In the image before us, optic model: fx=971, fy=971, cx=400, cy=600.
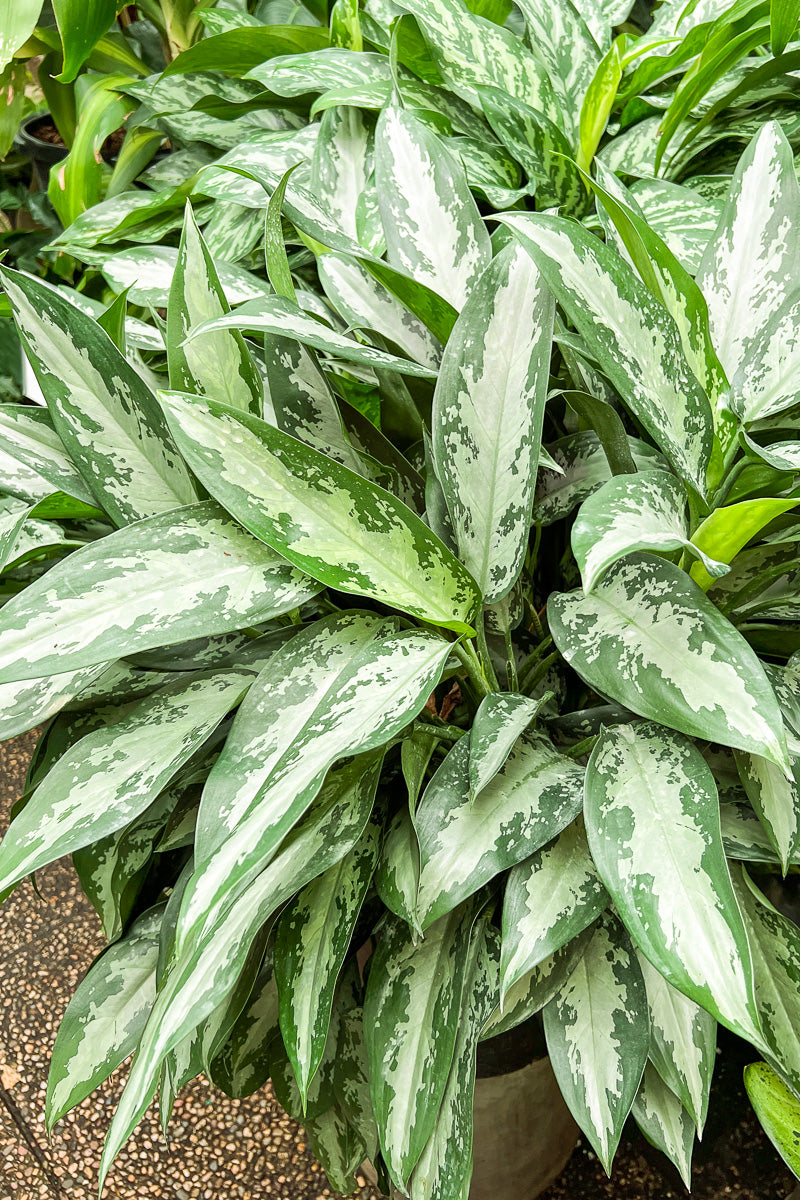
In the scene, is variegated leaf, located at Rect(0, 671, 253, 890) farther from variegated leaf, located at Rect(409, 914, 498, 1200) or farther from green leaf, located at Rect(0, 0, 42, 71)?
green leaf, located at Rect(0, 0, 42, 71)

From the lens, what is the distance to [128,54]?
55.3 inches

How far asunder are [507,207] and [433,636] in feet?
1.54

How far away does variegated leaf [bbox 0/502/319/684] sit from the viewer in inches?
16.5

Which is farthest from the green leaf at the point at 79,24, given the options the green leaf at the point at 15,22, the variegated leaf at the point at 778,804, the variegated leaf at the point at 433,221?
the variegated leaf at the point at 778,804

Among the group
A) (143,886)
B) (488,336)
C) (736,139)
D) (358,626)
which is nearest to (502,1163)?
(143,886)

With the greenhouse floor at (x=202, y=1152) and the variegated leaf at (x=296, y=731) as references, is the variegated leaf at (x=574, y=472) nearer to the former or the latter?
the variegated leaf at (x=296, y=731)

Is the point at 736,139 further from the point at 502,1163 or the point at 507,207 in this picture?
the point at 502,1163

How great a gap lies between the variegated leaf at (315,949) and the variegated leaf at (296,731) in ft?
0.50

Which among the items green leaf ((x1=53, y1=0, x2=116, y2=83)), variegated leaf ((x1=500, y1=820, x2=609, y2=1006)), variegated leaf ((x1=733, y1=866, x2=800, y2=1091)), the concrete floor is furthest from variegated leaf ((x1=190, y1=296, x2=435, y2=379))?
the concrete floor

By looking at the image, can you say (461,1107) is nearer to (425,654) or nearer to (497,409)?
(425,654)

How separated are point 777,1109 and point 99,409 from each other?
62 cm

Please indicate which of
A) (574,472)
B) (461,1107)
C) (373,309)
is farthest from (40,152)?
(461,1107)

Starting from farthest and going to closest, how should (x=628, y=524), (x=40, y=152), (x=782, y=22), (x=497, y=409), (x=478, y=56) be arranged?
(x=40, y=152) → (x=478, y=56) → (x=782, y=22) → (x=497, y=409) → (x=628, y=524)

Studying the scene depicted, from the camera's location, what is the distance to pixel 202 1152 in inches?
39.3
